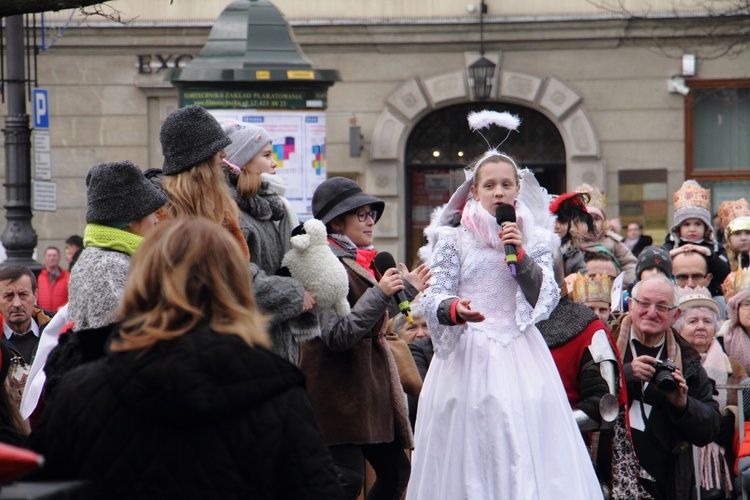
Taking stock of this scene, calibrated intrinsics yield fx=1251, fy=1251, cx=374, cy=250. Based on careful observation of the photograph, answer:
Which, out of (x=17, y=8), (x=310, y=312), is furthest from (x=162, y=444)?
(x=17, y=8)

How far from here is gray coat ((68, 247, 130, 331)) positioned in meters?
4.31

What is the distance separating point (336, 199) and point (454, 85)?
1311 centimetres

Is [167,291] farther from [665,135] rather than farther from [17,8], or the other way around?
[665,135]

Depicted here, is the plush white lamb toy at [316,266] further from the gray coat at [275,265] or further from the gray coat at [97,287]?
the gray coat at [97,287]

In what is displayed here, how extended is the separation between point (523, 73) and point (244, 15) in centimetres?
856

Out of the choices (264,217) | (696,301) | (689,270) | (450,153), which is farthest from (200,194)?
(450,153)

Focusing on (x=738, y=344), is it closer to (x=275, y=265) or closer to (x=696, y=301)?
(x=696, y=301)

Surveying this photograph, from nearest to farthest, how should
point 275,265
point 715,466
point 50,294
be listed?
point 275,265, point 715,466, point 50,294

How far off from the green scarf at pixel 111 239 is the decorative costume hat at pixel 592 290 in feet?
14.4

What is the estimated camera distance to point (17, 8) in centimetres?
519

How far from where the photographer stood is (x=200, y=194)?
4.93m

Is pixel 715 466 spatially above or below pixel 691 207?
below

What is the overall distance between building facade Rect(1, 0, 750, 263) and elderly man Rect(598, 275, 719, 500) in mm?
12098

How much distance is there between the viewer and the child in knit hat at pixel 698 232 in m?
10.8
